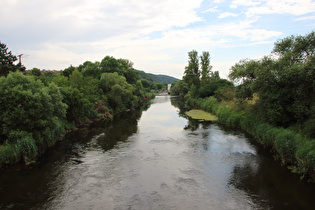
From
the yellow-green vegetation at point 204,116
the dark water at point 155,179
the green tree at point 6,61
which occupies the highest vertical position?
the green tree at point 6,61

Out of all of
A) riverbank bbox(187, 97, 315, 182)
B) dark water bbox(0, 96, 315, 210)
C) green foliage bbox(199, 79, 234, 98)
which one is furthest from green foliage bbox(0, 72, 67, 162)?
green foliage bbox(199, 79, 234, 98)

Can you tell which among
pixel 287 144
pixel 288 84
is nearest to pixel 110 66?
pixel 288 84

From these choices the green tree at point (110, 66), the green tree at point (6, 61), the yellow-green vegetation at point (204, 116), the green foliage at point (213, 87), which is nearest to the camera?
the green tree at point (6, 61)

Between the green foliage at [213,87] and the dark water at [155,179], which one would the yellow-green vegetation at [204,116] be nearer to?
the green foliage at [213,87]

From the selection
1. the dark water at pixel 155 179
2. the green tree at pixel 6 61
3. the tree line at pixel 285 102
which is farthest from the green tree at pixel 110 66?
the dark water at pixel 155 179

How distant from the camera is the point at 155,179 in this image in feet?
55.1

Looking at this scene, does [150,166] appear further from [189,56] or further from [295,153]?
[189,56]

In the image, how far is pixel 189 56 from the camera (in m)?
71.9

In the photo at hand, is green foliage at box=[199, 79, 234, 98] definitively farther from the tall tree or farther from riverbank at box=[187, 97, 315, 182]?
riverbank at box=[187, 97, 315, 182]

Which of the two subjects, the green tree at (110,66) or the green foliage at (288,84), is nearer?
the green foliage at (288,84)

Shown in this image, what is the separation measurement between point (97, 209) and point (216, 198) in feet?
23.8

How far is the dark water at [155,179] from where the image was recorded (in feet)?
44.9

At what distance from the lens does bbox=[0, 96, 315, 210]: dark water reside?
13680mm

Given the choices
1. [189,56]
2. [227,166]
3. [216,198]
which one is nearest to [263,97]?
[227,166]
